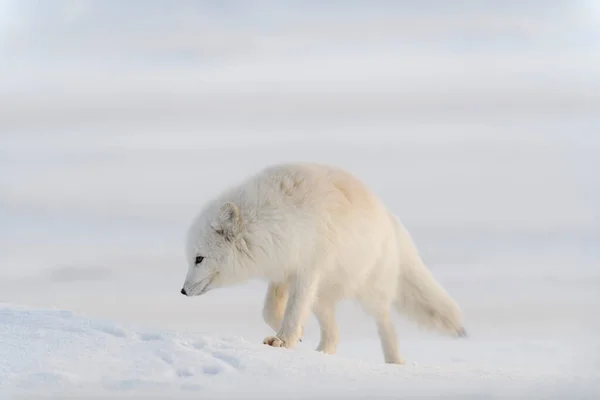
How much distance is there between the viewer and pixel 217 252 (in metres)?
9.83

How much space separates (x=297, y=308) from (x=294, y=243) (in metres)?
0.64

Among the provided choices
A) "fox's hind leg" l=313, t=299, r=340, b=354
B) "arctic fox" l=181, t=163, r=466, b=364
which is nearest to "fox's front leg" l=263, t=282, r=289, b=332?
"arctic fox" l=181, t=163, r=466, b=364

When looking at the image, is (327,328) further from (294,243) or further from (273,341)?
(294,243)

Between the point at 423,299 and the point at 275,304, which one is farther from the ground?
the point at 423,299

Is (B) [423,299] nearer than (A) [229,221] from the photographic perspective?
No

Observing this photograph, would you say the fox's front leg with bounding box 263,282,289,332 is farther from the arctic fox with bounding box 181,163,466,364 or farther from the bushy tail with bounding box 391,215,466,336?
the bushy tail with bounding box 391,215,466,336

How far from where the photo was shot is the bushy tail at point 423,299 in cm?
1130

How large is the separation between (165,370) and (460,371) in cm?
303

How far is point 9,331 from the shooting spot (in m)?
8.86

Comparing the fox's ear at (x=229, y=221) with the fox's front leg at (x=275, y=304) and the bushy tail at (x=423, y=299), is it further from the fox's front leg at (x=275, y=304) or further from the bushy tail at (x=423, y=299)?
the bushy tail at (x=423, y=299)

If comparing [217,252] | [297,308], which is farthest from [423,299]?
[217,252]

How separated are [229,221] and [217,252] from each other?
13.6 inches

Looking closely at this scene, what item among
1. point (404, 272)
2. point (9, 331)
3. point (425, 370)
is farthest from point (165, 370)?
point (404, 272)

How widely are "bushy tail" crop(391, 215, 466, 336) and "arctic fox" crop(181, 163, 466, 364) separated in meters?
0.71
